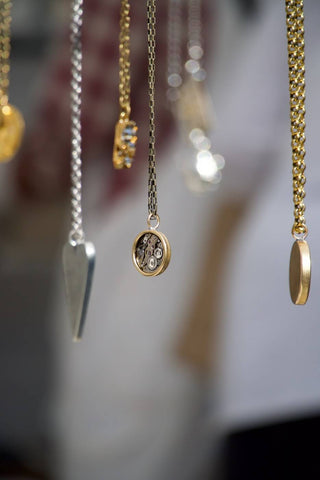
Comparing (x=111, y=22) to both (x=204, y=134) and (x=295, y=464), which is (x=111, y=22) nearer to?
(x=204, y=134)

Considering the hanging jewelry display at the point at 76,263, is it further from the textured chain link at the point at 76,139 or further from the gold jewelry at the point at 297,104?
the gold jewelry at the point at 297,104

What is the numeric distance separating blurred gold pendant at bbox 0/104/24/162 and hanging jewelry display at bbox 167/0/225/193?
578 mm

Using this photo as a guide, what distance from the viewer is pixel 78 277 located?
921 mm

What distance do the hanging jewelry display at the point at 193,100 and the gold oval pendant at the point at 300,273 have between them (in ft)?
2.65

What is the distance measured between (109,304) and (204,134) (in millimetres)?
586

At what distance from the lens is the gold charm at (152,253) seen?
2.55 feet

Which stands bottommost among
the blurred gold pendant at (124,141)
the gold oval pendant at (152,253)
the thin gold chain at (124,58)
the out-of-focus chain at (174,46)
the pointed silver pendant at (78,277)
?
the pointed silver pendant at (78,277)

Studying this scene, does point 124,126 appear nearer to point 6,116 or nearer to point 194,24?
point 6,116

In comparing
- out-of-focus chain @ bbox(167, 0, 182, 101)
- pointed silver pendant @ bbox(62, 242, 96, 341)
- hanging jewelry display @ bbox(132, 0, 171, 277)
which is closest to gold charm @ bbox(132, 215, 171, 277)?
hanging jewelry display @ bbox(132, 0, 171, 277)

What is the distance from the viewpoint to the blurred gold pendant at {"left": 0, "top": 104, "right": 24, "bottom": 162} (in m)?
1.05

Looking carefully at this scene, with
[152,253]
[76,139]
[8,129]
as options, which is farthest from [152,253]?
[8,129]

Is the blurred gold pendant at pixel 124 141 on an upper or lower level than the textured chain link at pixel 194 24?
lower

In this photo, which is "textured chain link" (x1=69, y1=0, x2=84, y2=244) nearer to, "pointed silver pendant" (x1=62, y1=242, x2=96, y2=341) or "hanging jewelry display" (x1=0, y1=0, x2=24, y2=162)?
"pointed silver pendant" (x1=62, y1=242, x2=96, y2=341)

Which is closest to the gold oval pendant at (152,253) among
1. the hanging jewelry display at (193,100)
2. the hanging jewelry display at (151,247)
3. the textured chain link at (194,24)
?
the hanging jewelry display at (151,247)
